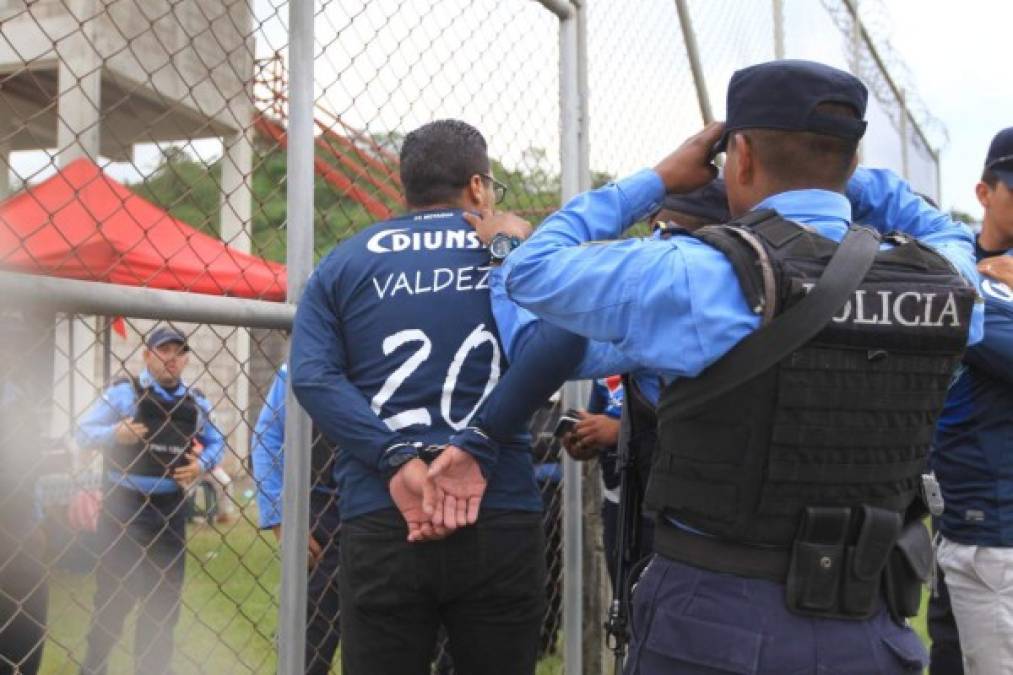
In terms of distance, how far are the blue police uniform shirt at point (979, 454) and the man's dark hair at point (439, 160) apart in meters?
1.36

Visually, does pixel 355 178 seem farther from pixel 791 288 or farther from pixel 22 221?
pixel 791 288

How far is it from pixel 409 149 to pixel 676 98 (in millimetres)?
2316

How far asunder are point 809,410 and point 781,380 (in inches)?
2.9

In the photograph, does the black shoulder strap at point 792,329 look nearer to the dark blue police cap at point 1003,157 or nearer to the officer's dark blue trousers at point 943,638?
the dark blue police cap at point 1003,157

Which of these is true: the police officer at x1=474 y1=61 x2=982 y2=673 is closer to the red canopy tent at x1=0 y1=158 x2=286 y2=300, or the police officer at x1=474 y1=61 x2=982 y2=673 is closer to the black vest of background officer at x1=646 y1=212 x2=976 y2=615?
the black vest of background officer at x1=646 y1=212 x2=976 y2=615

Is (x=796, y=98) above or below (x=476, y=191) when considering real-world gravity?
above

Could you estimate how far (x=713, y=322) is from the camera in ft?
5.18

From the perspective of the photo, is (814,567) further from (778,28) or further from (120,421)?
(778,28)

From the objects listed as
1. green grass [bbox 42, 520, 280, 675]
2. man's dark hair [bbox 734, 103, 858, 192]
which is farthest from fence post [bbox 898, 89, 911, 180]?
man's dark hair [bbox 734, 103, 858, 192]

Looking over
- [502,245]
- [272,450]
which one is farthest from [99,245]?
[502,245]

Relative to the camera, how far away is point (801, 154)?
1757mm

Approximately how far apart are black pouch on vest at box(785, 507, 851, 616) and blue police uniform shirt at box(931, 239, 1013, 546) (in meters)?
1.08

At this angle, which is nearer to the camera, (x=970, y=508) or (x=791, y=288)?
(x=791, y=288)

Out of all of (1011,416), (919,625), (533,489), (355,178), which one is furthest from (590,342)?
(919,625)
